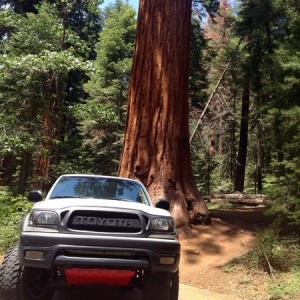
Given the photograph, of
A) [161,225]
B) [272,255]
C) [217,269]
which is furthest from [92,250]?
[272,255]

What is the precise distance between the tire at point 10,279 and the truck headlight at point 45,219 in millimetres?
680

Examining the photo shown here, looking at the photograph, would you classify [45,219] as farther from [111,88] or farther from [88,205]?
[111,88]

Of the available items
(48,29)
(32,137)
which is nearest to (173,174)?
(32,137)

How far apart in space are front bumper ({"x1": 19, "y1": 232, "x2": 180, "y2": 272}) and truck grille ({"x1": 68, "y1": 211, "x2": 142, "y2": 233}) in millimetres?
142

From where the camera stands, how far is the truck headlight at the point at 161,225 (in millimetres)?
4566

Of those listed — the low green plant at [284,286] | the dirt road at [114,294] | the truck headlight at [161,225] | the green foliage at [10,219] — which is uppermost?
the truck headlight at [161,225]

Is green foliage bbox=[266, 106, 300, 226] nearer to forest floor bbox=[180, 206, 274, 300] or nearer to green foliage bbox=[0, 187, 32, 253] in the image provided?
forest floor bbox=[180, 206, 274, 300]

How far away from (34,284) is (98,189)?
4.78 ft

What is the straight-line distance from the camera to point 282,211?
8188 millimetres

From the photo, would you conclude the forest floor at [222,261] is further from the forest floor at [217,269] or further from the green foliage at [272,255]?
the green foliage at [272,255]

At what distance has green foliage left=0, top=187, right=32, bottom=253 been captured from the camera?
9173 mm

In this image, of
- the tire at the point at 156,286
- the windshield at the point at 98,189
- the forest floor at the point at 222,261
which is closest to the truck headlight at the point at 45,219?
the windshield at the point at 98,189

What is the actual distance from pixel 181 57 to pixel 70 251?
22.0ft

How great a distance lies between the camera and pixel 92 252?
4.24m
